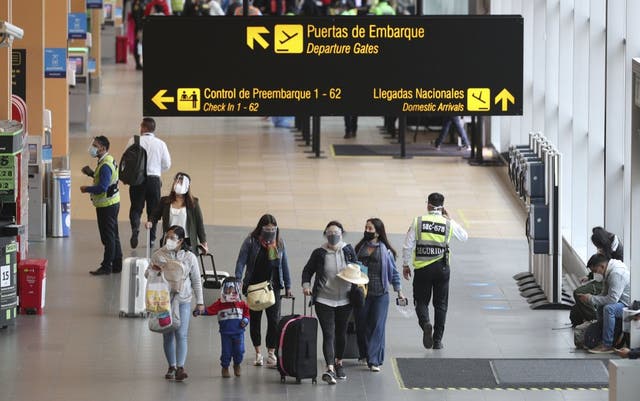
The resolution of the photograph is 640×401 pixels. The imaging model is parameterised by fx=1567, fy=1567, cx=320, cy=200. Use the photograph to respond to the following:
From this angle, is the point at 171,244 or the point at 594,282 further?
the point at 594,282

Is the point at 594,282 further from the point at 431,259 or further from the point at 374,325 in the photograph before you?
the point at 374,325

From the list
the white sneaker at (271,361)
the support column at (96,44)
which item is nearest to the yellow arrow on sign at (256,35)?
the white sneaker at (271,361)

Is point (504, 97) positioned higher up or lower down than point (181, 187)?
higher up

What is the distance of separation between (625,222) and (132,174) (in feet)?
21.5

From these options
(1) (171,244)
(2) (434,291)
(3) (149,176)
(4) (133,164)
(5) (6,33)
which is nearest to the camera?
(1) (171,244)

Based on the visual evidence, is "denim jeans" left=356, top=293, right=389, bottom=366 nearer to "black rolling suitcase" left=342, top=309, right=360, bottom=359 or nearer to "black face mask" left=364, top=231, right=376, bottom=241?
"black rolling suitcase" left=342, top=309, right=360, bottom=359

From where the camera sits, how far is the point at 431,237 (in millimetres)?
15586

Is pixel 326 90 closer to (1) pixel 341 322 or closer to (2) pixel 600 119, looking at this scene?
(1) pixel 341 322

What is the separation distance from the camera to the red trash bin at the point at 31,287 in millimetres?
17125

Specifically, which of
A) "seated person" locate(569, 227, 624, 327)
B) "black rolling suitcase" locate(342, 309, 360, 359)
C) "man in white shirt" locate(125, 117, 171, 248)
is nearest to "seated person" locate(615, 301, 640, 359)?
"seated person" locate(569, 227, 624, 327)

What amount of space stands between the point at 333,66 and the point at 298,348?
2.64m

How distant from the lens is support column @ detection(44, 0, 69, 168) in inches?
973

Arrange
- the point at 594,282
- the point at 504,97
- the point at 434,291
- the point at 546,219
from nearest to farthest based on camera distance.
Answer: the point at 504,97, the point at 434,291, the point at 594,282, the point at 546,219

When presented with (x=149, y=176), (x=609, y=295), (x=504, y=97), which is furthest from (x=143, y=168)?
(x=609, y=295)
